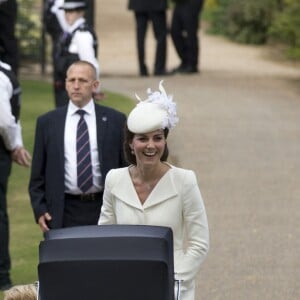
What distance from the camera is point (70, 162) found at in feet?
27.0

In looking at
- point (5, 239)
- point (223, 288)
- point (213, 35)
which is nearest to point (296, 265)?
point (223, 288)

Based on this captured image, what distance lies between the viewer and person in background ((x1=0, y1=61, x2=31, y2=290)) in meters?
9.20

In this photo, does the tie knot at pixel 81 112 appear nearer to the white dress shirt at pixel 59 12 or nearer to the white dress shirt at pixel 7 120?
the white dress shirt at pixel 7 120

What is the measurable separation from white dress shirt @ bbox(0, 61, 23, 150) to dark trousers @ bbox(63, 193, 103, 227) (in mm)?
1134

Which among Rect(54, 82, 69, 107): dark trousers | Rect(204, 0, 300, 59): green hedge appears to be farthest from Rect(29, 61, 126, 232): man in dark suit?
Rect(204, 0, 300, 59): green hedge

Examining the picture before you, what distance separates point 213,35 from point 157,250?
72.3 ft

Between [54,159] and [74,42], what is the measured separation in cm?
394

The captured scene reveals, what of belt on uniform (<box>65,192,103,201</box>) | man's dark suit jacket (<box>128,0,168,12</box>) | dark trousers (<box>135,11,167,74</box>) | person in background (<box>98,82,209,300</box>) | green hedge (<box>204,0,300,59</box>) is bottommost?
green hedge (<box>204,0,300,59</box>)

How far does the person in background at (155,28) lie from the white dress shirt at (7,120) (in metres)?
10.1

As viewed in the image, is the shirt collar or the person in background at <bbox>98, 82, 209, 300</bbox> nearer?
the person in background at <bbox>98, 82, 209, 300</bbox>

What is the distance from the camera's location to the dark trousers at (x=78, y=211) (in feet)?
27.0

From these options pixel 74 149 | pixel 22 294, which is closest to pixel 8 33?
pixel 74 149

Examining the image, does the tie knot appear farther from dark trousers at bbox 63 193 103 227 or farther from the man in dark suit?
dark trousers at bbox 63 193 103 227

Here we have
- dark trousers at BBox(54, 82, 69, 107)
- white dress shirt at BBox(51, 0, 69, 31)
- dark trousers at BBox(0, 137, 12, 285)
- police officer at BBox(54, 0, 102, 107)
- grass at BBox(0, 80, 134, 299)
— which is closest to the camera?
dark trousers at BBox(0, 137, 12, 285)
